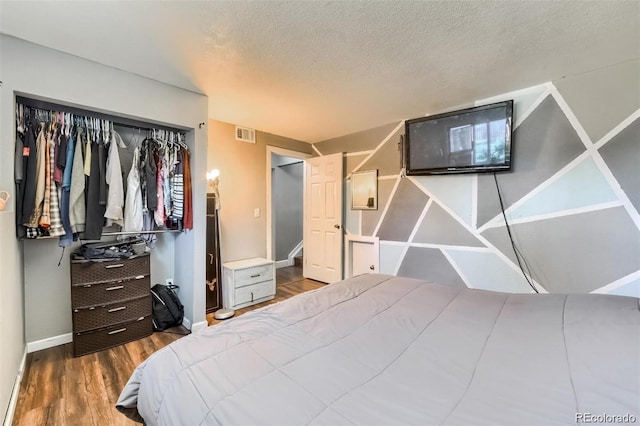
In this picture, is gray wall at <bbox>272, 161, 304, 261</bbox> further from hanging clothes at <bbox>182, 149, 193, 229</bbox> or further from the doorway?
hanging clothes at <bbox>182, 149, 193, 229</bbox>

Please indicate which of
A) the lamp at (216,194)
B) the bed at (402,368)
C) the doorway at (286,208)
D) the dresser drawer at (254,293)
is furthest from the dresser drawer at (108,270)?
the doorway at (286,208)

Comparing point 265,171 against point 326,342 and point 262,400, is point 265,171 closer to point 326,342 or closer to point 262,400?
point 326,342

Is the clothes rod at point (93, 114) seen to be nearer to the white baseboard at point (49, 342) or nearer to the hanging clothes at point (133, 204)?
the hanging clothes at point (133, 204)

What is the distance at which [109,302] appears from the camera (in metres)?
2.14

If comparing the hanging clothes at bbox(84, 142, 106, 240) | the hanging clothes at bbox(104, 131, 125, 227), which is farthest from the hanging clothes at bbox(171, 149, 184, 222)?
the hanging clothes at bbox(84, 142, 106, 240)

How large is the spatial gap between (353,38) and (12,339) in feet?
9.39

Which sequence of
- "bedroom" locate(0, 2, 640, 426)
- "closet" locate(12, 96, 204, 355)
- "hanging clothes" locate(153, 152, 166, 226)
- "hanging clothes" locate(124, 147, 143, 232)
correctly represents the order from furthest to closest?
"hanging clothes" locate(153, 152, 166, 226)
"hanging clothes" locate(124, 147, 143, 232)
"closet" locate(12, 96, 204, 355)
"bedroom" locate(0, 2, 640, 426)

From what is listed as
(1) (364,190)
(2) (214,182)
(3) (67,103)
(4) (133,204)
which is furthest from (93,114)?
(1) (364,190)

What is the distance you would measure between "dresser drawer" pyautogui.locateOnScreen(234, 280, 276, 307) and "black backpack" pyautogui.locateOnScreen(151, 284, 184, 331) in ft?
2.07

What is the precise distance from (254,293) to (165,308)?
99cm

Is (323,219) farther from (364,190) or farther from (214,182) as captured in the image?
(214,182)

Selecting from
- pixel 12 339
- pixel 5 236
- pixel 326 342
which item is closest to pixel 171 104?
pixel 5 236

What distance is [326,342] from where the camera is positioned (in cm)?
103

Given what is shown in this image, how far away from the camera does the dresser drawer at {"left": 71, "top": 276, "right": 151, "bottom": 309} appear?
6.62 ft
